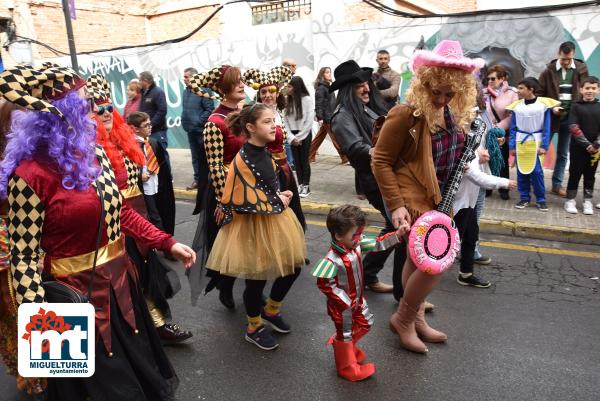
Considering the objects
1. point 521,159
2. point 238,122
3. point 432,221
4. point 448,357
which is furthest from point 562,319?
point 521,159

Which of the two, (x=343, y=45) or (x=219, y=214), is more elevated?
(x=343, y=45)

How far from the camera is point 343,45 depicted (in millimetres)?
10320

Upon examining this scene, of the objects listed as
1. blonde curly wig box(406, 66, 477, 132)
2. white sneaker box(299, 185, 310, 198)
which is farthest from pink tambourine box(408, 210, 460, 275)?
white sneaker box(299, 185, 310, 198)

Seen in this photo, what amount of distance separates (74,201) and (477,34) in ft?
28.2

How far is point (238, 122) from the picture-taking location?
357 cm

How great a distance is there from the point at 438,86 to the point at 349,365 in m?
1.79

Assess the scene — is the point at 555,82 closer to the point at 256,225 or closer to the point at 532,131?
the point at 532,131

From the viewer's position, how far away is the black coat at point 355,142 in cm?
417

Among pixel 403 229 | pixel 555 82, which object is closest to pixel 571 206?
pixel 555 82

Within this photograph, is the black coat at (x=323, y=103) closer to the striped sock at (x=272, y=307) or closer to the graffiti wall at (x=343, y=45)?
the graffiti wall at (x=343, y=45)

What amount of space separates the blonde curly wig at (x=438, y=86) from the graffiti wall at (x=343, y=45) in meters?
6.34

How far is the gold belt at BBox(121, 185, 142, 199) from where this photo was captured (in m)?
3.71

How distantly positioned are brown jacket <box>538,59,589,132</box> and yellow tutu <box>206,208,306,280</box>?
17.2 feet

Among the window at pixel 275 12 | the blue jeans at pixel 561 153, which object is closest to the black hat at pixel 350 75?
the blue jeans at pixel 561 153
